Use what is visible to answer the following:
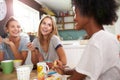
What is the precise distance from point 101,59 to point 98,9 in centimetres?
26

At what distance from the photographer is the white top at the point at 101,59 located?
852 millimetres

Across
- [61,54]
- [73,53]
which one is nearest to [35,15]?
[73,53]

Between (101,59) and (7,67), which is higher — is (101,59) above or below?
above

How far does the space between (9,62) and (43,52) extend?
23.8 inches

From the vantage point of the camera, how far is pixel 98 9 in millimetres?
942

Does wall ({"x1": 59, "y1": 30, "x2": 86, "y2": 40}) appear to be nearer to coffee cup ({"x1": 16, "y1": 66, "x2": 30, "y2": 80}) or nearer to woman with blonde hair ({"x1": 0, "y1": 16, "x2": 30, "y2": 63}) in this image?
woman with blonde hair ({"x1": 0, "y1": 16, "x2": 30, "y2": 63})

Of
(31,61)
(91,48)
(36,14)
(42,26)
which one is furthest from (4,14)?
(91,48)

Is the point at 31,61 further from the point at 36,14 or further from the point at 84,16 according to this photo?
the point at 36,14

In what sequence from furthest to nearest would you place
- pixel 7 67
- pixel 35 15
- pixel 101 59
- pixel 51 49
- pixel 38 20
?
pixel 38 20, pixel 35 15, pixel 51 49, pixel 7 67, pixel 101 59

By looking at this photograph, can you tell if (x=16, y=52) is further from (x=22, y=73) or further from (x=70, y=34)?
(x=70, y=34)

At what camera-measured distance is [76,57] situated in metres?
4.35

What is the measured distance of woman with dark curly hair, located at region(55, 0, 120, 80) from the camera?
0.86 m

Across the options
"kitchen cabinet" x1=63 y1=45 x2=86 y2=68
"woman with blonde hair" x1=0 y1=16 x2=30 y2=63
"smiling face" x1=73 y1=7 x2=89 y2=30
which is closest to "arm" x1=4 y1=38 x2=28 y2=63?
"woman with blonde hair" x1=0 y1=16 x2=30 y2=63

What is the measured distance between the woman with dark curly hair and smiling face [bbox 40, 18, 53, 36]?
3.92 ft
